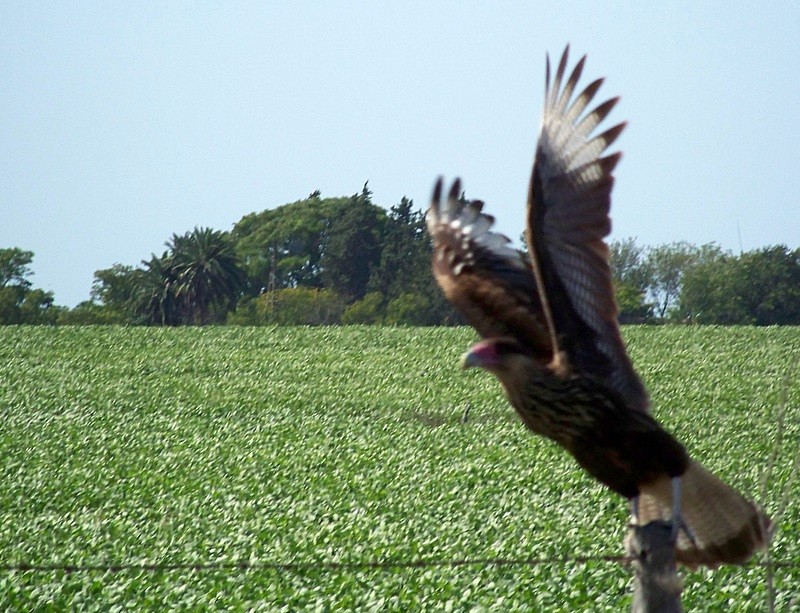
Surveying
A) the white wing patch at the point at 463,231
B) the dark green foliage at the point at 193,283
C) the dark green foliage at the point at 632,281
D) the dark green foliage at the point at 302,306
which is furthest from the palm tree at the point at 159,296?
the white wing patch at the point at 463,231

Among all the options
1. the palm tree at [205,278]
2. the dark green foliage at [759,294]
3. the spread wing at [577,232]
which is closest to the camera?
the spread wing at [577,232]

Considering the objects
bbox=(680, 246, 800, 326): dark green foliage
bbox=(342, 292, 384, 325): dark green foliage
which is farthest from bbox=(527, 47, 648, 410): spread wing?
bbox=(342, 292, 384, 325): dark green foliage

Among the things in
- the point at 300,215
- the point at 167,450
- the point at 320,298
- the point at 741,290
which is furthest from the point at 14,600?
the point at 300,215

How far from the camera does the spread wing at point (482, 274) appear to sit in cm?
502

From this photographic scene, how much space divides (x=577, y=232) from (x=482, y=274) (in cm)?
77

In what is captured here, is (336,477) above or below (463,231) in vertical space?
below

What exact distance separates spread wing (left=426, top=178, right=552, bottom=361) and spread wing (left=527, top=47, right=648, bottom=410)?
0.33 metres

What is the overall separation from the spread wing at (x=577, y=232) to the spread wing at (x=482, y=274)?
328 mm

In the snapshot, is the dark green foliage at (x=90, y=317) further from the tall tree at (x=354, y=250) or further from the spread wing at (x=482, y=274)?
the spread wing at (x=482, y=274)

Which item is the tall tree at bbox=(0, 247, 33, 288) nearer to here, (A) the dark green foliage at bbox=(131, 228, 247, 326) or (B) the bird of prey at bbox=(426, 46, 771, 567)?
(A) the dark green foliage at bbox=(131, 228, 247, 326)

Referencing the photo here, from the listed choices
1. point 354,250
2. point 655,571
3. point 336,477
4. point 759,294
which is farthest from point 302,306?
point 655,571

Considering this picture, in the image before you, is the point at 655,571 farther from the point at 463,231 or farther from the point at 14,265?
the point at 14,265

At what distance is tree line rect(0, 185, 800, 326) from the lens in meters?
52.3

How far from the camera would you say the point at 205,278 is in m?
59.2
